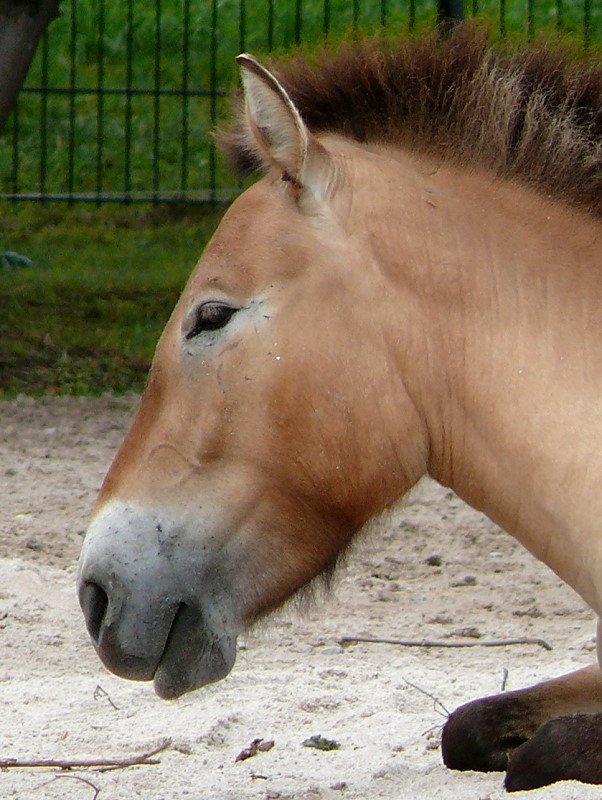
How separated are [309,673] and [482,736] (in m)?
0.88

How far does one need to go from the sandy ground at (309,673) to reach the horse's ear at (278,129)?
747 mm

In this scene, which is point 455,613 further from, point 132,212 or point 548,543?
point 132,212

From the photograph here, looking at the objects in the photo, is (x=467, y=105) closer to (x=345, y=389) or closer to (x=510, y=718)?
(x=345, y=389)

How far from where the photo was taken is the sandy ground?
3.17 meters

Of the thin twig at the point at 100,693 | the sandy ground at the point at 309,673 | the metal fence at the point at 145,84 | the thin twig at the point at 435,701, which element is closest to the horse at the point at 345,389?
the sandy ground at the point at 309,673

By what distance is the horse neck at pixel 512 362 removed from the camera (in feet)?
8.80

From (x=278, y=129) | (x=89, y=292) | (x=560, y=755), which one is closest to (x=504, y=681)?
(x=560, y=755)

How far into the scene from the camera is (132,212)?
11.7 meters

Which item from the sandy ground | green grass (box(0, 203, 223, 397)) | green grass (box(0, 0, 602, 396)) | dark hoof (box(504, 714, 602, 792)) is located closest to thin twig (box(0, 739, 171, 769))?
the sandy ground

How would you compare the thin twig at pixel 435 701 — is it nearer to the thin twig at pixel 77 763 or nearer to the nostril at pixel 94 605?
the thin twig at pixel 77 763

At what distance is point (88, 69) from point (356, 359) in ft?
33.9

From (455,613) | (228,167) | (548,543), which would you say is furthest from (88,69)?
(548,543)

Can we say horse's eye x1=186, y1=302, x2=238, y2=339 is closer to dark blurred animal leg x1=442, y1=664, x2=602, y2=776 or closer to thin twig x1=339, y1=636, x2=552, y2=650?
dark blurred animal leg x1=442, y1=664, x2=602, y2=776

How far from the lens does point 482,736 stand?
3158mm
